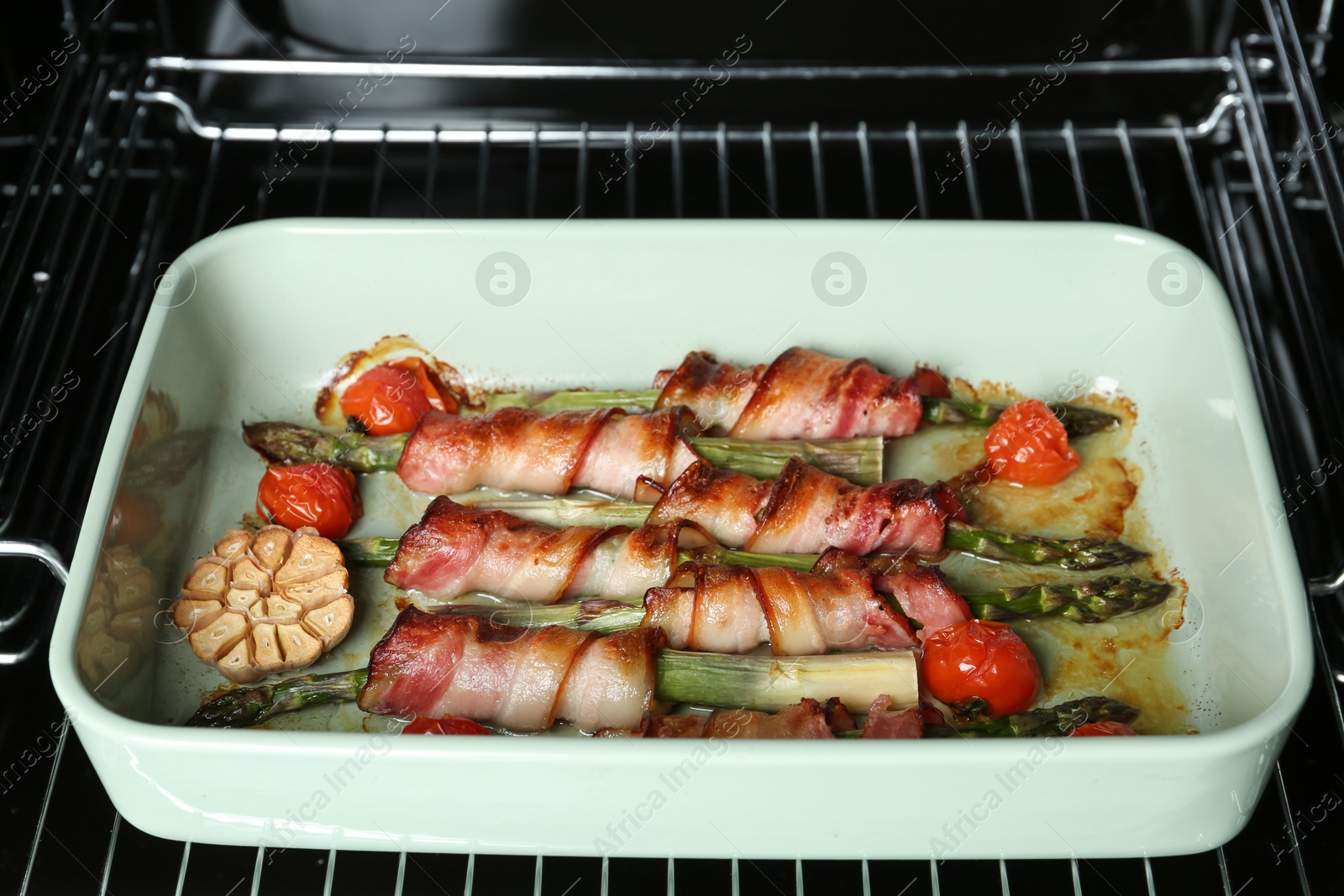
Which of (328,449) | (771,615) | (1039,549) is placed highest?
(328,449)

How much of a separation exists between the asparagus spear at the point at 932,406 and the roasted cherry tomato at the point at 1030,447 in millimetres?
66

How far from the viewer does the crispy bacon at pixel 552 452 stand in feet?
9.53

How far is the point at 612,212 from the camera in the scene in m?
3.81

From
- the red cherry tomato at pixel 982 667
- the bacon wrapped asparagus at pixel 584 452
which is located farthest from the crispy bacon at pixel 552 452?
the red cherry tomato at pixel 982 667

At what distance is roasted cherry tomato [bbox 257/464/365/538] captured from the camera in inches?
112

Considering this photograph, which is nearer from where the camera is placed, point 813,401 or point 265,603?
point 265,603

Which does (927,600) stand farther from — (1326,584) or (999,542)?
(1326,584)

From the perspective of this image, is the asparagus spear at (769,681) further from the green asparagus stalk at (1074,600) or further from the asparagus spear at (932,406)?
the asparagus spear at (932,406)

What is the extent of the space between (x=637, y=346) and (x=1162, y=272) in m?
1.32

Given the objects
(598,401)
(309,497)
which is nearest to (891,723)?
(598,401)

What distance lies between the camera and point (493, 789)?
211 cm

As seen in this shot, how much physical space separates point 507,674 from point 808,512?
2.58 feet

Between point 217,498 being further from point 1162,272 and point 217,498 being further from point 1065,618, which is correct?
point 1162,272

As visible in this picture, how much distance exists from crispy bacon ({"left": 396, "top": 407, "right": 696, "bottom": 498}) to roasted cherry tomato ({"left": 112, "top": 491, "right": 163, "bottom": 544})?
57cm
